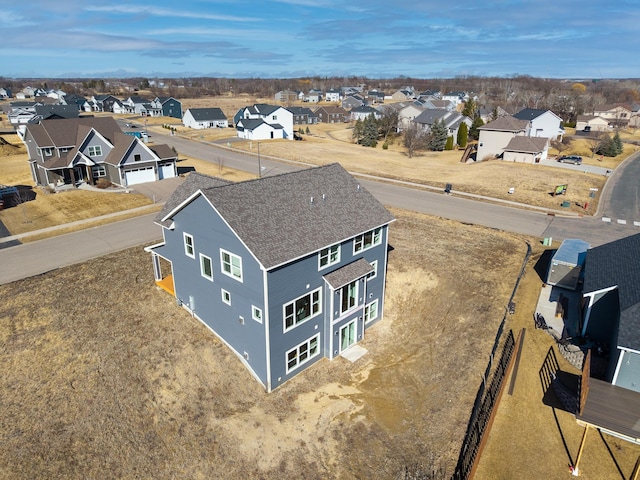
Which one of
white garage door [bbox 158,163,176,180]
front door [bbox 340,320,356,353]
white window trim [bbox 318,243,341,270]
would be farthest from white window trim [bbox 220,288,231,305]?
white garage door [bbox 158,163,176,180]

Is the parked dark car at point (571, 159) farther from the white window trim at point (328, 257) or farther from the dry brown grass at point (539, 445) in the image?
the white window trim at point (328, 257)

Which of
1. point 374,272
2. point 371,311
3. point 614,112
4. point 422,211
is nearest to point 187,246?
point 374,272

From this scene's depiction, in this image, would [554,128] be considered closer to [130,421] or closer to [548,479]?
[548,479]

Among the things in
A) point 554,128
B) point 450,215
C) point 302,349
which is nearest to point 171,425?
point 302,349

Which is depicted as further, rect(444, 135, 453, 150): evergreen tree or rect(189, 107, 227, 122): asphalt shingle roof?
rect(189, 107, 227, 122): asphalt shingle roof

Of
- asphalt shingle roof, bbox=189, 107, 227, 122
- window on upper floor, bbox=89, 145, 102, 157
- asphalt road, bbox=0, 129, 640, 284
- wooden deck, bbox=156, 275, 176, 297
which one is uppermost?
asphalt shingle roof, bbox=189, 107, 227, 122

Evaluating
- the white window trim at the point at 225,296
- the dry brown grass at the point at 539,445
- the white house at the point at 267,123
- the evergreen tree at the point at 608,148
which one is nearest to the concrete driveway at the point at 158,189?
the white window trim at the point at 225,296

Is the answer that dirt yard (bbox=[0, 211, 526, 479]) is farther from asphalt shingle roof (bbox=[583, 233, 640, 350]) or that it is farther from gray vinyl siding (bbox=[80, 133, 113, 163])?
gray vinyl siding (bbox=[80, 133, 113, 163])
